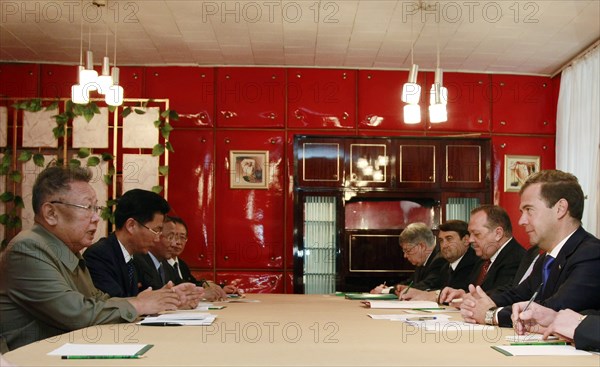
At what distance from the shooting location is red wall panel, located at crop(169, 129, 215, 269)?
7.97m

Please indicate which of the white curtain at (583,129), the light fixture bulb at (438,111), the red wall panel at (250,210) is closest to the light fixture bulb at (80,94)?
the red wall panel at (250,210)

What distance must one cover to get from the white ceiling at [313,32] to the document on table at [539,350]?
4010mm

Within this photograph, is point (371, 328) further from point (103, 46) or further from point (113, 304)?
point (103, 46)

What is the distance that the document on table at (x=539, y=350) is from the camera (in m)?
2.26

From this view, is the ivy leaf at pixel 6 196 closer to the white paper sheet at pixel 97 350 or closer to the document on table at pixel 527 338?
the white paper sheet at pixel 97 350

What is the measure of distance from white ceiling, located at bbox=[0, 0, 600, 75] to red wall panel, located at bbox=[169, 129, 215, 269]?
88 cm

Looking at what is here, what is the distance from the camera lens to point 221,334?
9.21ft

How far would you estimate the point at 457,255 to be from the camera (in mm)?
5688

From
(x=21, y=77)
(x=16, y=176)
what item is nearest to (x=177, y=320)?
(x=16, y=176)

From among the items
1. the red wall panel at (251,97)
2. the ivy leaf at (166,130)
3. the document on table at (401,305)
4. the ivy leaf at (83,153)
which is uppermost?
the red wall panel at (251,97)

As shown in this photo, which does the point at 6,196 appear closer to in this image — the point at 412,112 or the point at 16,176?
the point at 16,176

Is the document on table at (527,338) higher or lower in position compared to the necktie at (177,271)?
higher

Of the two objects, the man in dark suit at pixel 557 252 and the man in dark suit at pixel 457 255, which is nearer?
the man in dark suit at pixel 557 252


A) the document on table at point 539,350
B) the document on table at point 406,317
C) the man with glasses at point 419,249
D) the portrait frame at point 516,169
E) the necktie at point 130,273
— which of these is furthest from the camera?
the portrait frame at point 516,169
